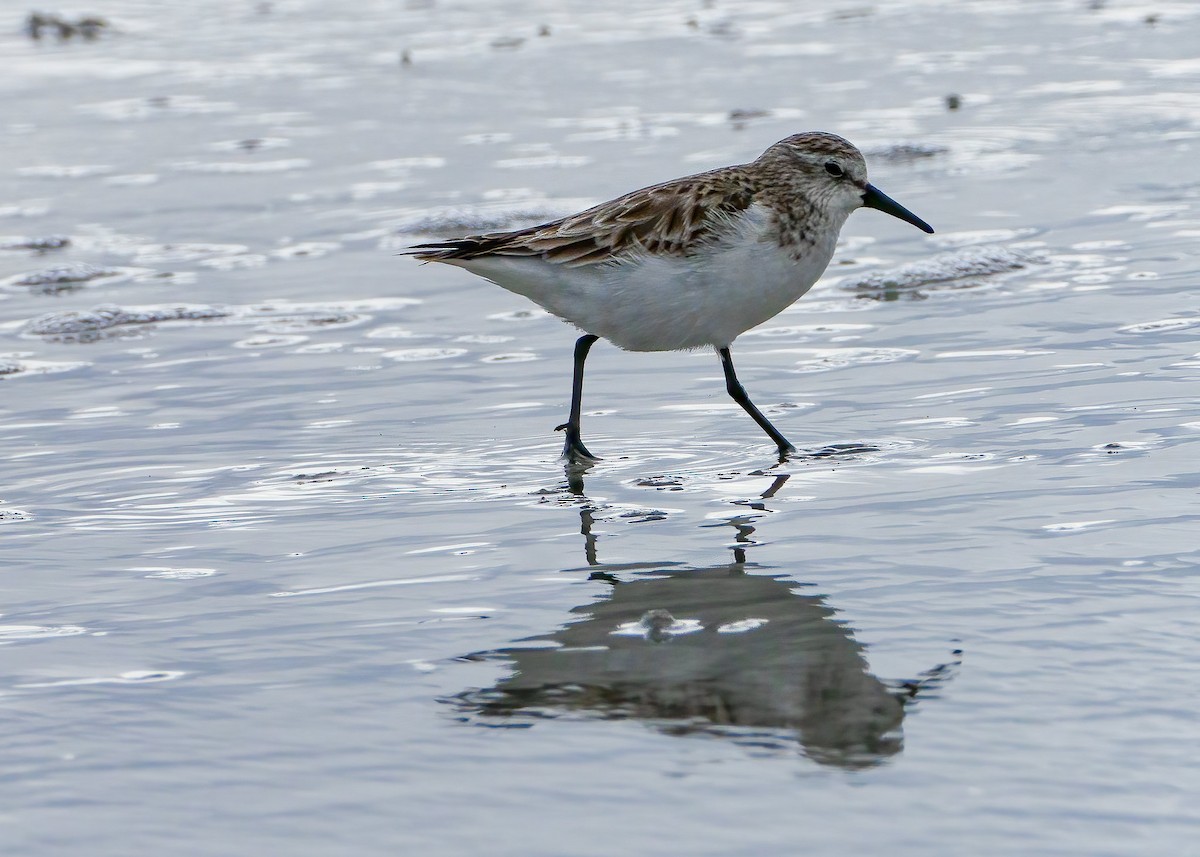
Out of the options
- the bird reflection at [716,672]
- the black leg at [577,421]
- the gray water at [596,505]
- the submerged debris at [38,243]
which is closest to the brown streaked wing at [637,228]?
the black leg at [577,421]

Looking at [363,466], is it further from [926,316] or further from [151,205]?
[151,205]

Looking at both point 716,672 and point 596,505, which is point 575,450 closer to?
point 596,505

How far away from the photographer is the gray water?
3.48 m

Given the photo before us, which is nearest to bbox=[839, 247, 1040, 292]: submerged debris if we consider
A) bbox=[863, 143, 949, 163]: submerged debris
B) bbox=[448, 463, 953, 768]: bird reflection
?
bbox=[863, 143, 949, 163]: submerged debris

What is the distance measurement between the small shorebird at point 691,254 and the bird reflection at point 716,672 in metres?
1.53

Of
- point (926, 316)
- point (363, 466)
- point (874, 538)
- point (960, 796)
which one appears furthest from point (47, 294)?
point (960, 796)

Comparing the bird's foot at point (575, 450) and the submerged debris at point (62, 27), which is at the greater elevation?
the submerged debris at point (62, 27)

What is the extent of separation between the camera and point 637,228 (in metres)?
6.16

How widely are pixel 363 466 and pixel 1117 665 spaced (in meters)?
3.15

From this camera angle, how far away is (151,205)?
10812 millimetres

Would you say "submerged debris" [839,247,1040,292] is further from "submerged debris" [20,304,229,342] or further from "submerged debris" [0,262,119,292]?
"submerged debris" [0,262,119,292]

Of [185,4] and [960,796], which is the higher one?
[185,4]

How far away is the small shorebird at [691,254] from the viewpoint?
6039 mm

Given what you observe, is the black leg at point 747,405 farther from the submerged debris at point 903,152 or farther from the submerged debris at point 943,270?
the submerged debris at point 903,152
